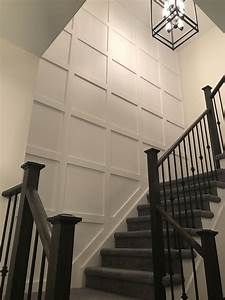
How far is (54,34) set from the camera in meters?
2.69

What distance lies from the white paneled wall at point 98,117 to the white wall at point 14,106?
1.79ft

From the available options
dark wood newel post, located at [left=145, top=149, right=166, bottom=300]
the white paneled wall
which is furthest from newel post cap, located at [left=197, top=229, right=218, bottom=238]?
the white paneled wall

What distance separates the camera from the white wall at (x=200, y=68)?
558 centimetres

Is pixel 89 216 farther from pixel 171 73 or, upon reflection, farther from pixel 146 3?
pixel 146 3

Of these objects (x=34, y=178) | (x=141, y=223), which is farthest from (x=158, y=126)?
(x=34, y=178)

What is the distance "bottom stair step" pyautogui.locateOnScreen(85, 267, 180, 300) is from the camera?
237cm

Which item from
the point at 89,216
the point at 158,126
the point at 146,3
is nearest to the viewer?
the point at 89,216

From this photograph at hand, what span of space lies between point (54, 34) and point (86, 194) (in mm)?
1927

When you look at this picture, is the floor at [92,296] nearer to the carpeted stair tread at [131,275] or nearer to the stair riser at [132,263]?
the carpeted stair tread at [131,275]

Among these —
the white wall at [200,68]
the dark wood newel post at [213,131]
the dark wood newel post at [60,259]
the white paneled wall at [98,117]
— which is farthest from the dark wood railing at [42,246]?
the white wall at [200,68]

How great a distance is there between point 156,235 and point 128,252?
2.08ft

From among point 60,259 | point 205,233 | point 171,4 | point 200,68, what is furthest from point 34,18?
point 200,68

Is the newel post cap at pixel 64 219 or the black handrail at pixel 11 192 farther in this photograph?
the black handrail at pixel 11 192

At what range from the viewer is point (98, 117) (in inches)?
163
